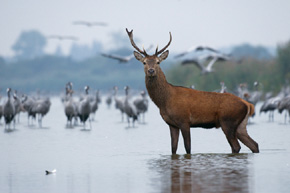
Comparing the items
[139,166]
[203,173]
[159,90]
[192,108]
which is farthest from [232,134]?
[203,173]

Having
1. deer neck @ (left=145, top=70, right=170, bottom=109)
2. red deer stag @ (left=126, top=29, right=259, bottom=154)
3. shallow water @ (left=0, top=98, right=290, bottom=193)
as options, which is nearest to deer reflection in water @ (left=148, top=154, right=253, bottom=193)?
shallow water @ (left=0, top=98, right=290, bottom=193)

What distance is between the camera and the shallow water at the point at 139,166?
418 inches

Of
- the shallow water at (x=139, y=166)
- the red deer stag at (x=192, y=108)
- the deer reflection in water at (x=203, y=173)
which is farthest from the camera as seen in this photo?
the red deer stag at (x=192, y=108)

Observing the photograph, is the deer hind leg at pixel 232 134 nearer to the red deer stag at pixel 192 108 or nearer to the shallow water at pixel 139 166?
Result: the red deer stag at pixel 192 108

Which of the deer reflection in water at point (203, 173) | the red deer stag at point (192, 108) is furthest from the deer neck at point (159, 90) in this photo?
the deer reflection in water at point (203, 173)

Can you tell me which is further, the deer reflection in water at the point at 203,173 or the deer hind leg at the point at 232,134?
the deer hind leg at the point at 232,134

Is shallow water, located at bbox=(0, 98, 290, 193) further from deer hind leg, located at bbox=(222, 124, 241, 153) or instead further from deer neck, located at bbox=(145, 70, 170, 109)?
deer neck, located at bbox=(145, 70, 170, 109)

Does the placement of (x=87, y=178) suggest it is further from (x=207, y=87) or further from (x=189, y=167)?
(x=207, y=87)

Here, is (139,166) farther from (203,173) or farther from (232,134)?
(232,134)

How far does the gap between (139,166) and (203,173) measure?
1.91 m

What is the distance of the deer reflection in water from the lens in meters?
10.2

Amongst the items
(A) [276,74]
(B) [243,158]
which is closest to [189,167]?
(B) [243,158]

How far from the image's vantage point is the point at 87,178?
11711 millimetres

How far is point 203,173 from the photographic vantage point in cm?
1166
